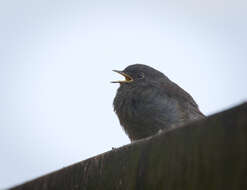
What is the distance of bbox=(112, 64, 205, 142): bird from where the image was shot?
21.9 ft

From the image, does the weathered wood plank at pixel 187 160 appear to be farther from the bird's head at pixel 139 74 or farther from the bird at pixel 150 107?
the bird's head at pixel 139 74

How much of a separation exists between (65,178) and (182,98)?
4473 millimetres

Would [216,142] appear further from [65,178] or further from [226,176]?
[65,178]

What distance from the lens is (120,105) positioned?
7.00 m

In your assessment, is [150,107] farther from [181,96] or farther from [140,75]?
[140,75]

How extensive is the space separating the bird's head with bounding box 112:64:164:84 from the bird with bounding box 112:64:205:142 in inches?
4.7

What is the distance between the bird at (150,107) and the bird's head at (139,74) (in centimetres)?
12

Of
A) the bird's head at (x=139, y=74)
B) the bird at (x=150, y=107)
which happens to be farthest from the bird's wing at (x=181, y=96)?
the bird's head at (x=139, y=74)

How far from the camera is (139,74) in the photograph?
8062 mm

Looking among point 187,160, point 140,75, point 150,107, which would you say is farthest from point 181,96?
point 187,160

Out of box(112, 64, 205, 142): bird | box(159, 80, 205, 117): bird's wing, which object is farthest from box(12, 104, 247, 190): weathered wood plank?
box(159, 80, 205, 117): bird's wing

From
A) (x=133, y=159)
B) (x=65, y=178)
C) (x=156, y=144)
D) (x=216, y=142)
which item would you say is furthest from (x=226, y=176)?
(x=65, y=178)

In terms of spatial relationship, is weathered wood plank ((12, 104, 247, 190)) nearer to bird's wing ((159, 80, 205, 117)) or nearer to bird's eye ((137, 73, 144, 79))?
bird's wing ((159, 80, 205, 117))

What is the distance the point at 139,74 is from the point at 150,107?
54.8 inches
